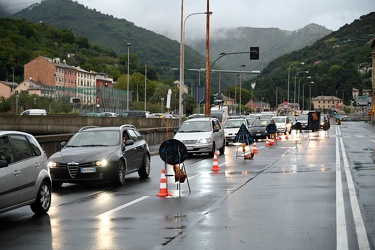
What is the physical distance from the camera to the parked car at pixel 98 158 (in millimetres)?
15445

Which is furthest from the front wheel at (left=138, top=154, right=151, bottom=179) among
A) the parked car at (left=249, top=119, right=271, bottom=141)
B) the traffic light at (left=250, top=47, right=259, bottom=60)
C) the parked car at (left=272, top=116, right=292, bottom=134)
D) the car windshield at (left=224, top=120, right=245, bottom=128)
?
the parked car at (left=272, top=116, right=292, bottom=134)

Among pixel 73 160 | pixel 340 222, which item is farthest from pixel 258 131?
pixel 340 222

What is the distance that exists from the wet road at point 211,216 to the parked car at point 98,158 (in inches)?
15.2

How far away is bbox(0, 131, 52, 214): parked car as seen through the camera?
10094 mm

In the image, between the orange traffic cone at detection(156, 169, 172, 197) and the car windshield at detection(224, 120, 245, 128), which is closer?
the orange traffic cone at detection(156, 169, 172, 197)

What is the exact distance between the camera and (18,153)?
10.8 meters

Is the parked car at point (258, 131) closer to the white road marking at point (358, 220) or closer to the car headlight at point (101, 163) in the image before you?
the white road marking at point (358, 220)

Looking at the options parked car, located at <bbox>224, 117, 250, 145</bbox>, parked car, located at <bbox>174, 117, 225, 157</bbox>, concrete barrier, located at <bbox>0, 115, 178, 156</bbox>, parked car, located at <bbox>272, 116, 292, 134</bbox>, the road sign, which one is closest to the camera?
the road sign

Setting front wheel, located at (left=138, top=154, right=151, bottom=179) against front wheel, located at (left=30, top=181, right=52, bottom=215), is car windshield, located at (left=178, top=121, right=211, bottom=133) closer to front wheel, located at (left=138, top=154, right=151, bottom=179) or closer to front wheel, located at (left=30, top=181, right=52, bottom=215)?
front wheel, located at (left=138, top=154, right=151, bottom=179)

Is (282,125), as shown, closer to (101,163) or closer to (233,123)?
(233,123)

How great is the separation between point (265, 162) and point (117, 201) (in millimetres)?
11617

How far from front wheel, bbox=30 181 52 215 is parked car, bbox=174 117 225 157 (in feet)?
51.0

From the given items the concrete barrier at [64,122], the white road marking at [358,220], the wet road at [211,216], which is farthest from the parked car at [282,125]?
the white road marking at [358,220]

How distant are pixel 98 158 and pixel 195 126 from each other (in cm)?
1357
